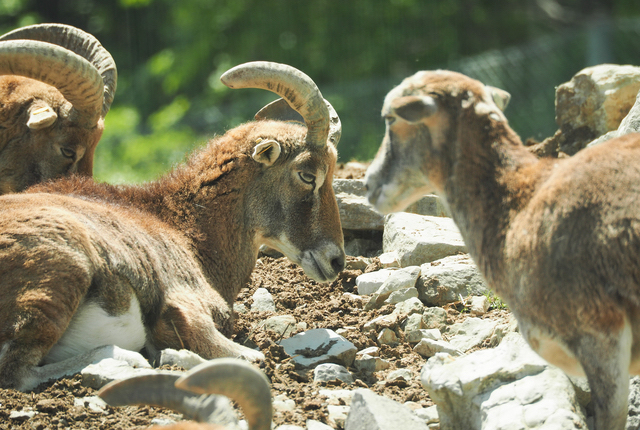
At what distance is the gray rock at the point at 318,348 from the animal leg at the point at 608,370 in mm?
2649

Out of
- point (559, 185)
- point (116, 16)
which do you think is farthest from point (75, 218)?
point (116, 16)

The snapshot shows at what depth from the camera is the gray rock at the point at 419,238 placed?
8148 mm

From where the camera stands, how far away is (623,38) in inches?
730

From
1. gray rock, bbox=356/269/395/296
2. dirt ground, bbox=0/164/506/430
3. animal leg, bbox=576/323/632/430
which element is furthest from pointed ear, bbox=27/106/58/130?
animal leg, bbox=576/323/632/430

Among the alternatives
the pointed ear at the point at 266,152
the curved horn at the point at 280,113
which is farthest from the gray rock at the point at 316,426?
the curved horn at the point at 280,113

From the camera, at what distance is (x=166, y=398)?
4109 mm

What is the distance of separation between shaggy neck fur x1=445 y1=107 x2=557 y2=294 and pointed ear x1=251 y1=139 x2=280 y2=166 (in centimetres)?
249

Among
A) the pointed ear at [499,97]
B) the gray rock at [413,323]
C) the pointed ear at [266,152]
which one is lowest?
the gray rock at [413,323]

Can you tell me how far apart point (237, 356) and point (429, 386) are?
6.02 ft

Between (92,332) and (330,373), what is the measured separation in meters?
1.90

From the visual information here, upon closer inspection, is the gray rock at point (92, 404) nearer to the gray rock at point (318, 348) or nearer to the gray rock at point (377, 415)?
the gray rock at point (377, 415)

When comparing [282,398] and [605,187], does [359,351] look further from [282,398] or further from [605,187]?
[605,187]

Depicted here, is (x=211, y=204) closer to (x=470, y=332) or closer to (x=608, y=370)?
(x=470, y=332)

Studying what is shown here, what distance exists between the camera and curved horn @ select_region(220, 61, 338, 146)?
719 cm
